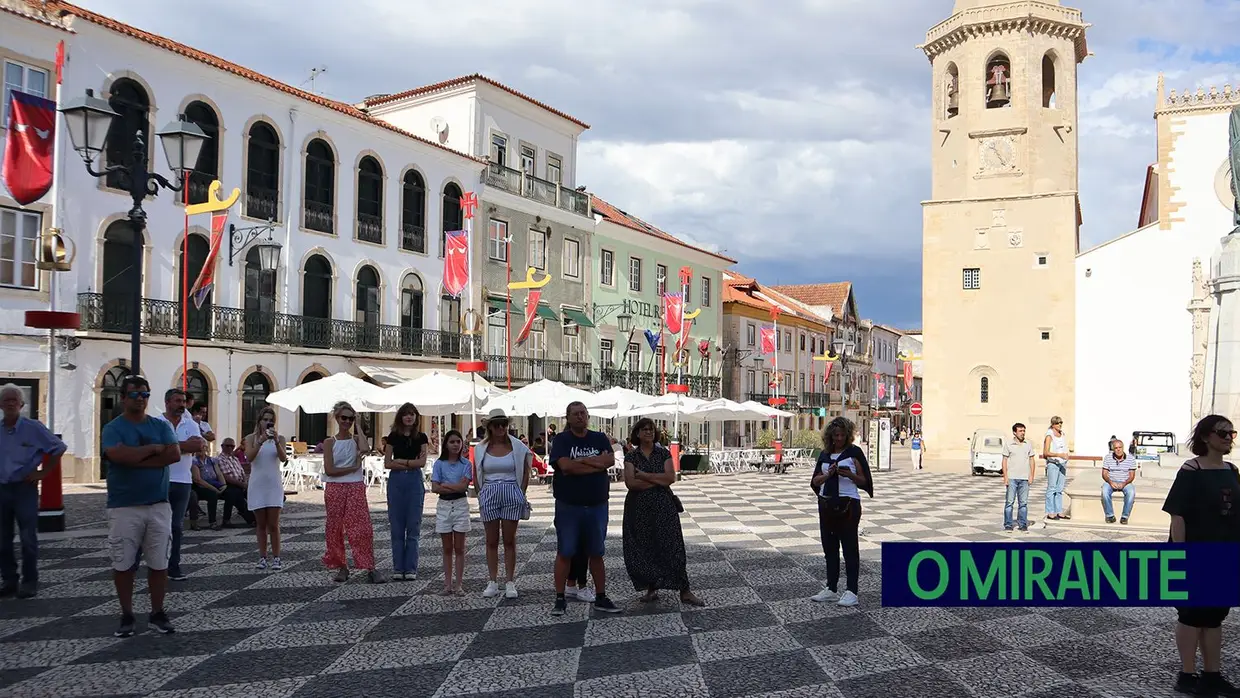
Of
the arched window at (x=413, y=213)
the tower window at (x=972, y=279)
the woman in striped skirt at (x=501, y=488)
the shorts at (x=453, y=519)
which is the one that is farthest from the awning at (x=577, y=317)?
the woman in striped skirt at (x=501, y=488)

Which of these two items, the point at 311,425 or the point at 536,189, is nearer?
the point at 311,425

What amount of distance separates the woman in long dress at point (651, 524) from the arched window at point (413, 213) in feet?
76.7

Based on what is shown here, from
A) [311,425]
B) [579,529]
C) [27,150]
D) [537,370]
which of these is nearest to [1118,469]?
[579,529]

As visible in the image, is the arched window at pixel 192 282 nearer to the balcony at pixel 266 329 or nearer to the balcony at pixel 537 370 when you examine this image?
the balcony at pixel 266 329

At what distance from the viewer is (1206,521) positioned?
566cm

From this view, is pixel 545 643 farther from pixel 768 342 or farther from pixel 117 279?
pixel 768 342

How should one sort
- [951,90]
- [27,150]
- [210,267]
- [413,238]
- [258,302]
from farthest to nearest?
1. [951,90]
2. [413,238]
3. [258,302]
4. [210,267]
5. [27,150]

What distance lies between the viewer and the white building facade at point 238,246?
21078 mm

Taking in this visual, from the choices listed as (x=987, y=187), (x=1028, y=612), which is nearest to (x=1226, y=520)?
(x=1028, y=612)

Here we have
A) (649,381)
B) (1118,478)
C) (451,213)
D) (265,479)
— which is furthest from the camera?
(649,381)

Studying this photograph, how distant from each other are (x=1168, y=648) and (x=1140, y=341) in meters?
33.4

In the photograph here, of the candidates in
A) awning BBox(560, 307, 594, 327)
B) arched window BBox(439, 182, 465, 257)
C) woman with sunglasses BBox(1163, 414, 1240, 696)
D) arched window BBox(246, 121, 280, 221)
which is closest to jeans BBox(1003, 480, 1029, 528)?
woman with sunglasses BBox(1163, 414, 1240, 696)

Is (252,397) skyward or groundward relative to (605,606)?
skyward

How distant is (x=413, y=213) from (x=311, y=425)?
25.7 ft
